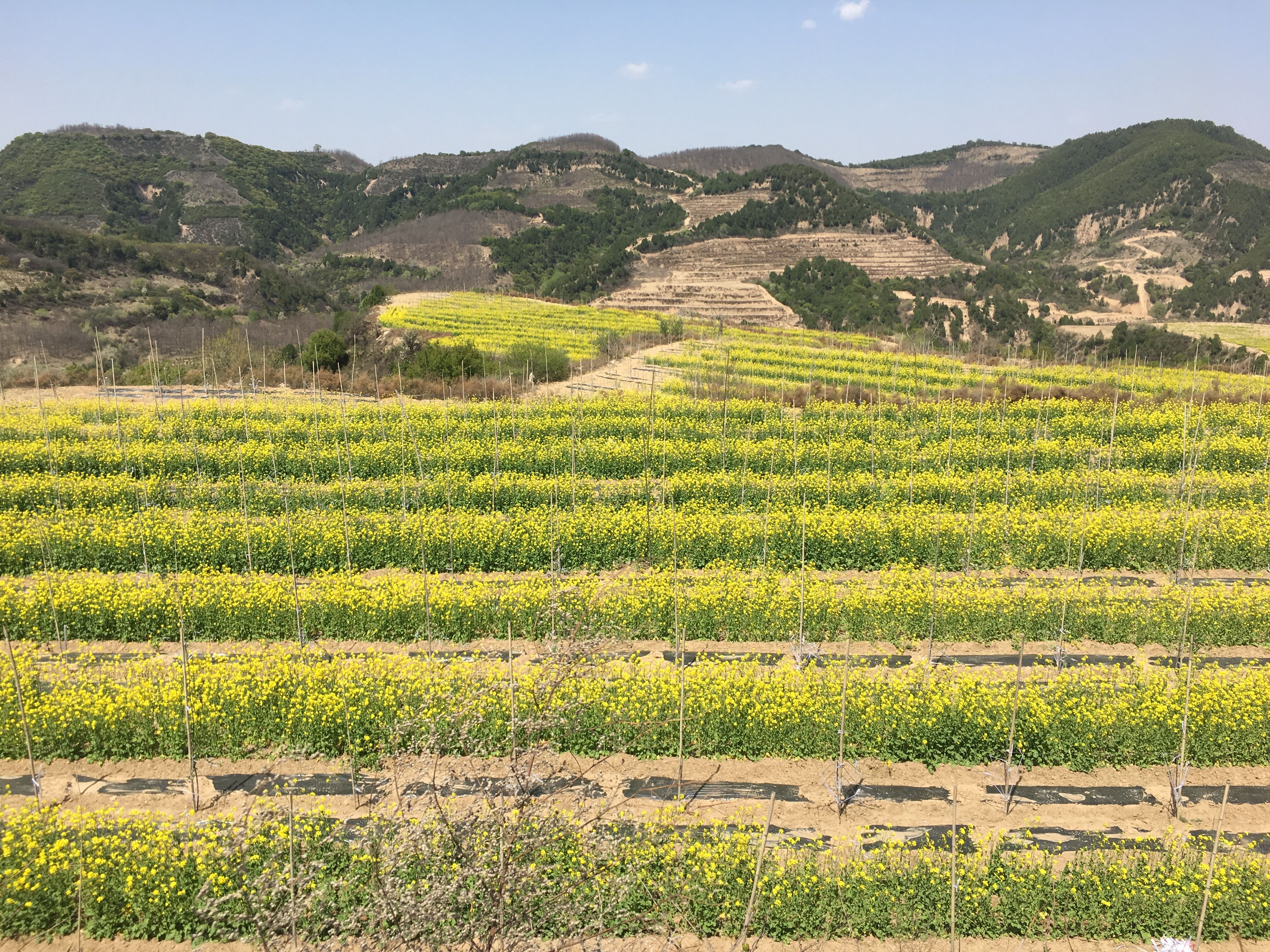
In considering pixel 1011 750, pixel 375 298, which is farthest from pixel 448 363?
pixel 1011 750

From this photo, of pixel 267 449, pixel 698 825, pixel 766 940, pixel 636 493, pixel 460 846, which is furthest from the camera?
pixel 267 449

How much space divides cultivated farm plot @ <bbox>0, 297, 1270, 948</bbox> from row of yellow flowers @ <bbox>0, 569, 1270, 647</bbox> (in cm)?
5

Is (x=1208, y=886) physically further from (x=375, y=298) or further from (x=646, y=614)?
(x=375, y=298)

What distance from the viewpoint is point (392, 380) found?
30.2 metres

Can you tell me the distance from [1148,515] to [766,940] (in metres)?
12.4

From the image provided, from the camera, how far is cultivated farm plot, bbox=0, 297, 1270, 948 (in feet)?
20.4

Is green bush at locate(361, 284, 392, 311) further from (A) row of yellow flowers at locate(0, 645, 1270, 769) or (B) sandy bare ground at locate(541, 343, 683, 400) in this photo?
(A) row of yellow flowers at locate(0, 645, 1270, 769)

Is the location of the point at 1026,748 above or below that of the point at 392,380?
below

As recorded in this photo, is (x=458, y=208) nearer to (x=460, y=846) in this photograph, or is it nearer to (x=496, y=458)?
(x=496, y=458)

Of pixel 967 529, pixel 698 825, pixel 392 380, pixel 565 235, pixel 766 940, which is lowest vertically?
pixel 766 940

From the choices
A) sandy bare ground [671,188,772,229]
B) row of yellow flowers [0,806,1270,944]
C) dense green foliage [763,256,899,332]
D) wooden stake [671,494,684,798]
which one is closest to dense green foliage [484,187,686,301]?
sandy bare ground [671,188,772,229]

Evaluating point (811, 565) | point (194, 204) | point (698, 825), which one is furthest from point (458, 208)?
point (698, 825)

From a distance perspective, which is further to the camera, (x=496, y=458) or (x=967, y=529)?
(x=496, y=458)

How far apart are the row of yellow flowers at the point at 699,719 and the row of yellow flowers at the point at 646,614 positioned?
2.19 m
